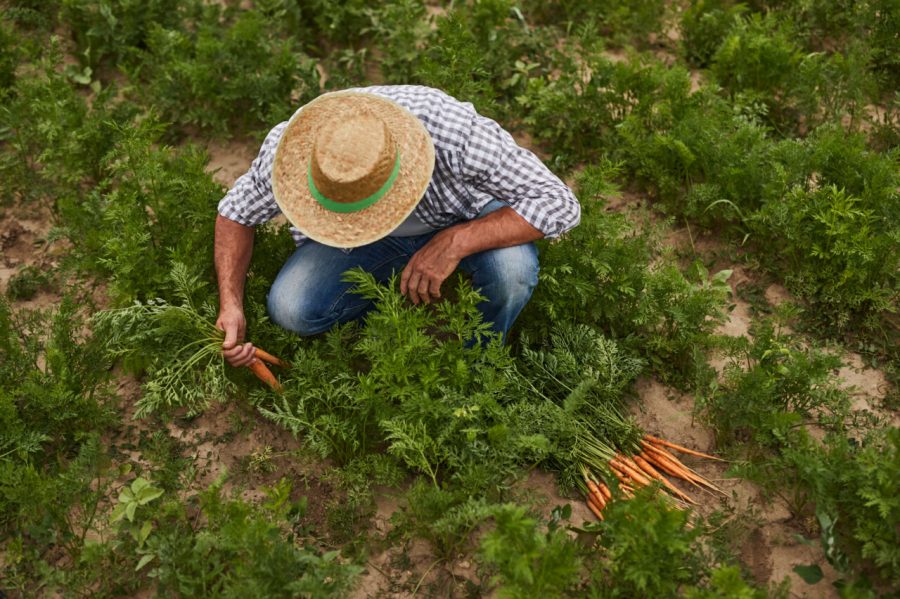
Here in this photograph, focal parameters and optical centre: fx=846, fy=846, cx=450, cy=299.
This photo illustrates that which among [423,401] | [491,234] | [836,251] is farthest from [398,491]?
[836,251]

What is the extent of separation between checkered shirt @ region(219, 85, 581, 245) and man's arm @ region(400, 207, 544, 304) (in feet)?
0.21

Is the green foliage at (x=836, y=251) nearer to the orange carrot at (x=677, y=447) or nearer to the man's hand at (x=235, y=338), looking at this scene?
the orange carrot at (x=677, y=447)

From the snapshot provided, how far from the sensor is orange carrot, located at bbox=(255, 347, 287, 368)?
3.69 meters

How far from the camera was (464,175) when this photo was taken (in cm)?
359

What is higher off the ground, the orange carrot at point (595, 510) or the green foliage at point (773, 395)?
the green foliage at point (773, 395)

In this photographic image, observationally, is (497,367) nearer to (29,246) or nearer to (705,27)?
(29,246)

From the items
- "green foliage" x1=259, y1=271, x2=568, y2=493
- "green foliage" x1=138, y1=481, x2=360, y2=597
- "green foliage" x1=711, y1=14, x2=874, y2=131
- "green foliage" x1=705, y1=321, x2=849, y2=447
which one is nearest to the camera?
"green foliage" x1=138, y1=481, x2=360, y2=597

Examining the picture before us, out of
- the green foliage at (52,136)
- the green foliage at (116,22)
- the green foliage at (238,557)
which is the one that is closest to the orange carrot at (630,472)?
the green foliage at (238,557)

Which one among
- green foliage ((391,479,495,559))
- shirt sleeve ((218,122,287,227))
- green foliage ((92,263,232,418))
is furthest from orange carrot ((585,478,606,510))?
shirt sleeve ((218,122,287,227))

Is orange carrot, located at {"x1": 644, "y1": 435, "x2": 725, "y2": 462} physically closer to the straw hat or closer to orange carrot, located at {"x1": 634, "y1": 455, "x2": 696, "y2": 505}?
orange carrot, located at {"x1": 634, "y1": 455, "x2": 696, "y2": 505}

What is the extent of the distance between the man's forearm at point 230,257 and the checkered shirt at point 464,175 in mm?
55

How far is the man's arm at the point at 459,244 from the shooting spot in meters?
3.60

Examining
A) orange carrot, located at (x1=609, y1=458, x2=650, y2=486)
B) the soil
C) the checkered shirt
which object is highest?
the checkered shirt

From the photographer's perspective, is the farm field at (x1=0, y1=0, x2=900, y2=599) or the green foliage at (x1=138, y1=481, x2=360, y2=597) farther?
the farm field at (x1=0, y1=0, x2=900, y2=599)
